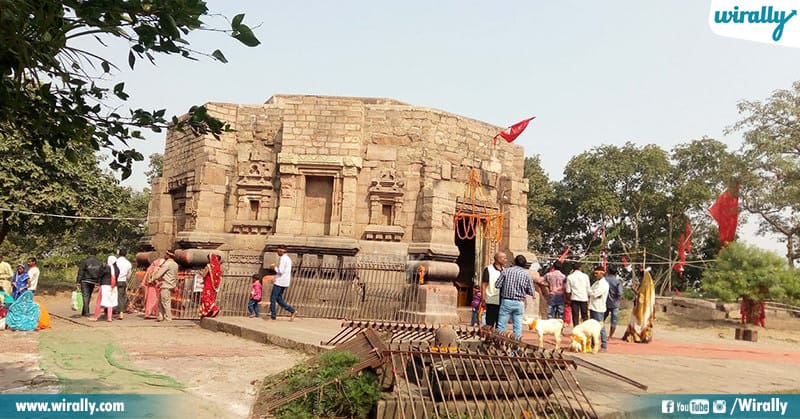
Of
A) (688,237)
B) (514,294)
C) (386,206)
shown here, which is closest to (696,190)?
(688,237)

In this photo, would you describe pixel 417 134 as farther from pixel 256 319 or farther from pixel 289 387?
pixel 289 387

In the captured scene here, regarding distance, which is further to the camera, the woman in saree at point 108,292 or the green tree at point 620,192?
the green tree at point 620,192

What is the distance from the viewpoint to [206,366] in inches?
251

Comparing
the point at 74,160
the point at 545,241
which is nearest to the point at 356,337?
the point at 74,160

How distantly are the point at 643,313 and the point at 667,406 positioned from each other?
648cm

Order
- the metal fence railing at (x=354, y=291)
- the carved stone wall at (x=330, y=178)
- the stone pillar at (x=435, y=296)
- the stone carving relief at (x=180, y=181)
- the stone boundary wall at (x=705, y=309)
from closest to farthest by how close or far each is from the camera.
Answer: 1. the stone pillar at (x=435, y=296)
2. the metal fence railing at (x=354, y=291)
3. the carved stone wall at (x=330, y=178)
4. the stone carving relief at (x=180, y=181)
5. the stone boundary wall at (x=705, y=309)

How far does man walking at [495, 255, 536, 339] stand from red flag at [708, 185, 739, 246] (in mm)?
22421

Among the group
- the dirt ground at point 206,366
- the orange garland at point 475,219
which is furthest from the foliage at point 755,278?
the orange garland at point 475,219

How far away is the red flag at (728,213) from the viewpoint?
86.3 ft

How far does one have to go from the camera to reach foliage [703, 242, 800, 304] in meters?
17.8

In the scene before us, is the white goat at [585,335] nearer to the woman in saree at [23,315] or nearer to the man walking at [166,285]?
the man walking at [166,285]

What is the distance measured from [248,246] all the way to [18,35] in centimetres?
1155

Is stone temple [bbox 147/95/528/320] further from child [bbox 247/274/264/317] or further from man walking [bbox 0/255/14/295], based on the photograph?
man walking [bbox 0/255/14/295]

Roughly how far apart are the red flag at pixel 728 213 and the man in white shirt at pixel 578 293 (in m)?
20.2
